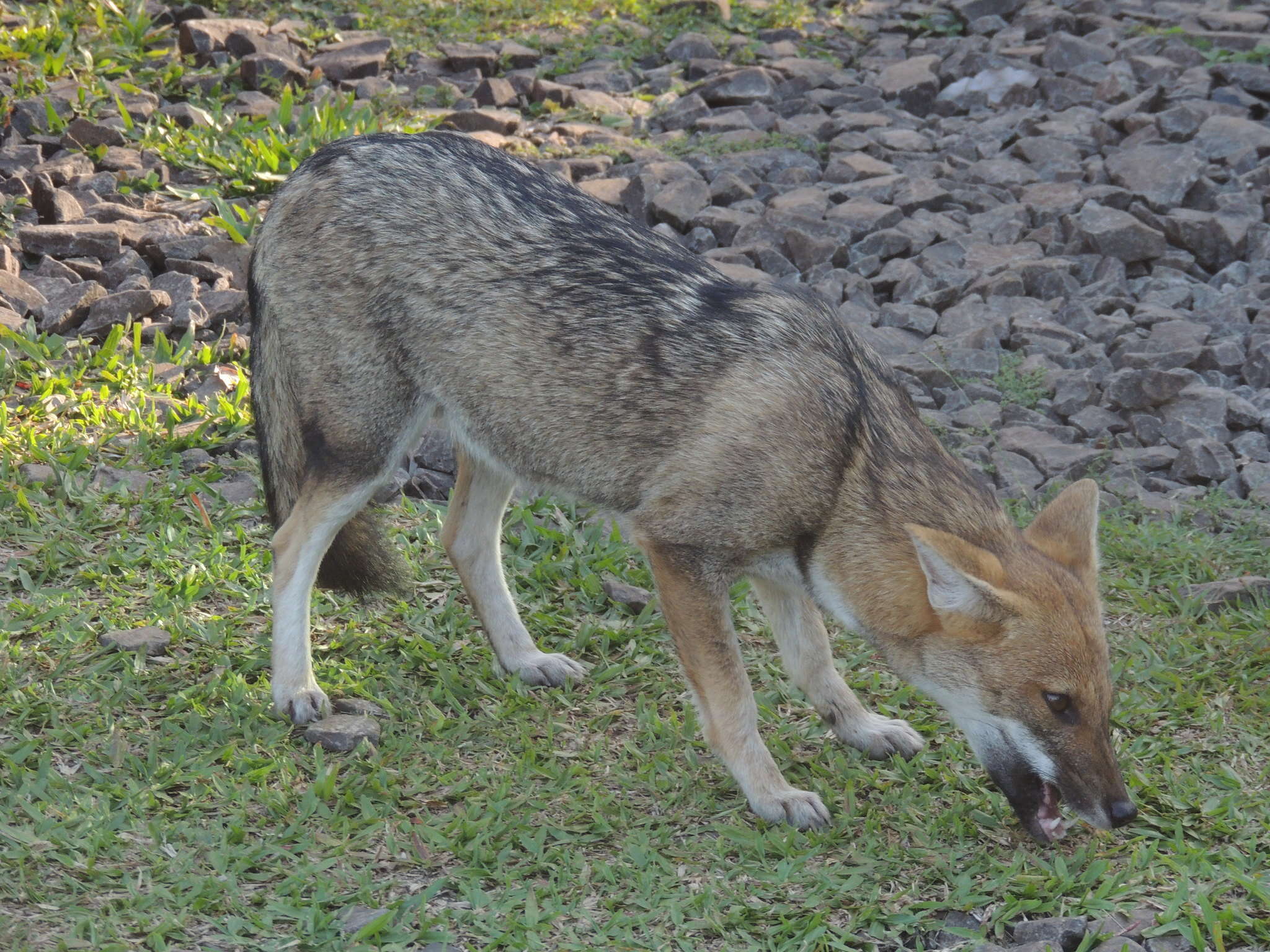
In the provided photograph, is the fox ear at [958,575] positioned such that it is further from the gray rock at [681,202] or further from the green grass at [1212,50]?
the green grass at [1212,50]

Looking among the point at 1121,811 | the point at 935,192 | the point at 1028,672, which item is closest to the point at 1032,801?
the point at 1121,811

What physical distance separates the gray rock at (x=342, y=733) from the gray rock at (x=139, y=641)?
734mm

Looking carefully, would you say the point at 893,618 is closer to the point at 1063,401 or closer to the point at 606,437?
the point at 606,437

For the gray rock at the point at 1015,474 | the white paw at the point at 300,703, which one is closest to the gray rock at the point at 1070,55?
the gray rock at the point at 1015,474

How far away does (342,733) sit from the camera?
4.86 meters

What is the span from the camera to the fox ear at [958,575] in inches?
165

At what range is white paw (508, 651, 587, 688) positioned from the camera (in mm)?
5395

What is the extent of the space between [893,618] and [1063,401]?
118 inches

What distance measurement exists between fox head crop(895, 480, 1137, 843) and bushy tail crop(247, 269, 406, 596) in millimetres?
2151

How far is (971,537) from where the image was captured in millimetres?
4551

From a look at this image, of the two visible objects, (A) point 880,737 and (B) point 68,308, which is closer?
(A) point 880,737

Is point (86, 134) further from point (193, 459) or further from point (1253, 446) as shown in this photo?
point (1253, 446)

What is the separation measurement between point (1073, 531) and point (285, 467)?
2.88 meters

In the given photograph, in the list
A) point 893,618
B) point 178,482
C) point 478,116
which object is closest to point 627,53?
point 478,116
